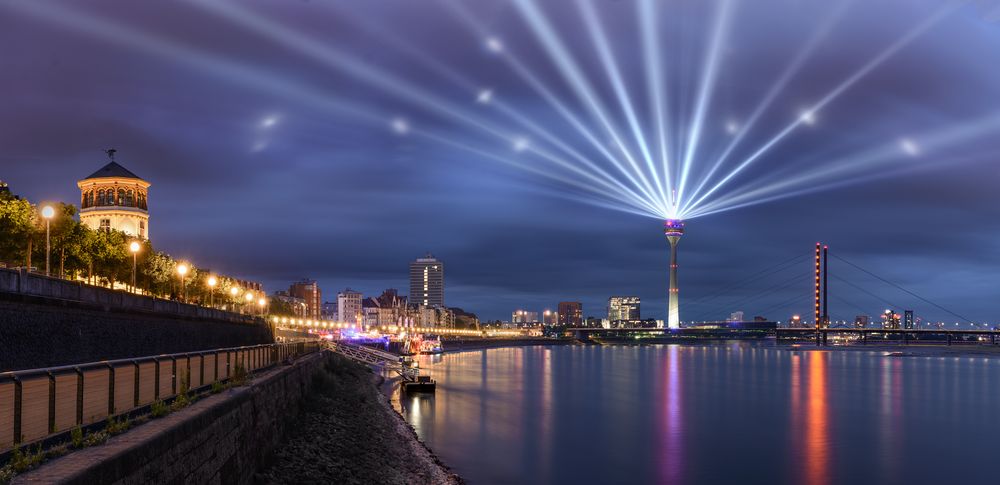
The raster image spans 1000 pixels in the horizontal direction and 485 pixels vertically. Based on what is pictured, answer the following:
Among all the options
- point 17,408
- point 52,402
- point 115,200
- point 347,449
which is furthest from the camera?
point 115,200

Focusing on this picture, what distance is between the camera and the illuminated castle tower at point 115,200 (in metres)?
144

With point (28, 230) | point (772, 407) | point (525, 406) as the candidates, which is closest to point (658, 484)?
point (525, 406)

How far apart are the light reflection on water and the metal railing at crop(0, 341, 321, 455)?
78.6ft

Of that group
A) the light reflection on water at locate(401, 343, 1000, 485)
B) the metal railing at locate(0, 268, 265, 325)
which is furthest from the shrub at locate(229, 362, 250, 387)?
the light reflection on water at locate(401, 343, 1000, 485)

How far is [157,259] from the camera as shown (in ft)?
349

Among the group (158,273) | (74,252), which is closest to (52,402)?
(74,252)

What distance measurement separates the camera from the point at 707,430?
6300cm

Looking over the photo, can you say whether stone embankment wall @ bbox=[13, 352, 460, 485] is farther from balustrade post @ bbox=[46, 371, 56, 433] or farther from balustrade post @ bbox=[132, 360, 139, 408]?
balustrade post @ bbox=[46, 371, 56, 433]

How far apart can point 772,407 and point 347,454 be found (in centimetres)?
5692

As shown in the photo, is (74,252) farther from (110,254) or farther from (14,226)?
(14,226)

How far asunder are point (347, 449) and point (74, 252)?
59.5 meters

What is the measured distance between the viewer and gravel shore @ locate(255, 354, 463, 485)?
90.6ft

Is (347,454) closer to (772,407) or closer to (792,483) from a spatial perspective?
(792,483)

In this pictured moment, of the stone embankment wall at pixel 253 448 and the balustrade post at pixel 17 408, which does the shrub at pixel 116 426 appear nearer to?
the stone embankment wall at pixel 253 448
